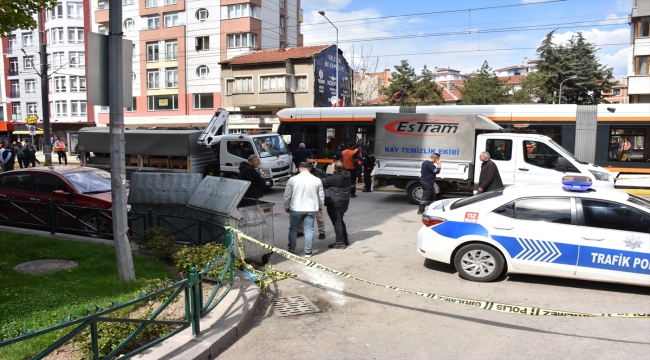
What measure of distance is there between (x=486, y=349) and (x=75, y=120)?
59871 mm

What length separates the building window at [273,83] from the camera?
129ft

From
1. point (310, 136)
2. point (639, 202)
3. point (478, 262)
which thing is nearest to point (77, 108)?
point (310, 136)

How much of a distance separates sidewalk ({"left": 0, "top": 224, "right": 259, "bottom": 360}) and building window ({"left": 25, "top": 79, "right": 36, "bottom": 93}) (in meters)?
64.7

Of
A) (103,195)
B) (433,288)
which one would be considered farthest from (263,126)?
(433,288)

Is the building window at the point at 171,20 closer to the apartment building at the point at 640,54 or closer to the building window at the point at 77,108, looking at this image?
the building window at the point at 77,108

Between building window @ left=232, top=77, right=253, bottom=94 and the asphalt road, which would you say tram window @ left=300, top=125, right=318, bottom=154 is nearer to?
the asphalt road

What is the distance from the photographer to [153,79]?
4772 cm

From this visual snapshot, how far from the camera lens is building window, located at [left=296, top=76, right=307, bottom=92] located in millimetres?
39531

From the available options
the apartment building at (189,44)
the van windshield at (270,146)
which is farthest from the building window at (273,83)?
the van windshield at (270,146)

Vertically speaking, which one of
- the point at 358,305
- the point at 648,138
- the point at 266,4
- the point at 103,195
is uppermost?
the point at 266,4

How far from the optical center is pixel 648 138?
15273 millimetres

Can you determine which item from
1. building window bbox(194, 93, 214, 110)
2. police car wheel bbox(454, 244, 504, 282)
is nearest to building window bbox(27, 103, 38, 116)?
building window bbox(194, 93, 214, 110)

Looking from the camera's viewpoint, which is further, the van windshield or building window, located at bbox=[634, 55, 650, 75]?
building window, located at bbox=[634, 55, 650, 75]

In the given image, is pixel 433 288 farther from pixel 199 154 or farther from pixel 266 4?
pixel 266 4
